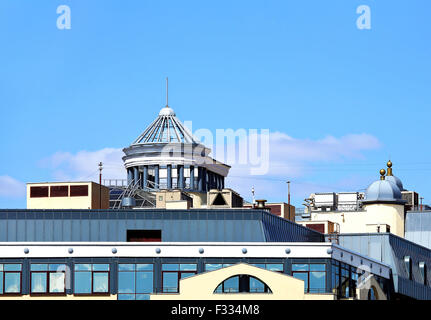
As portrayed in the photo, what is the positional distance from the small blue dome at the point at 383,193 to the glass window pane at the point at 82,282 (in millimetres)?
48164

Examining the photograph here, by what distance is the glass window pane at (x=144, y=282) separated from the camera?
72456 mm

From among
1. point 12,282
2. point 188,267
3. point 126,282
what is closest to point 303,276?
point 188,267

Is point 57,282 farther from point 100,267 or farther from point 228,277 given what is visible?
point 228,277

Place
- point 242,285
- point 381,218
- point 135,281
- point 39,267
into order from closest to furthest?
1. point 242,285
2. point 135,281
3. point 39,267
4. point 381,218

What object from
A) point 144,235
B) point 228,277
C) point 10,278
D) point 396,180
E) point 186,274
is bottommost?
point 10,278

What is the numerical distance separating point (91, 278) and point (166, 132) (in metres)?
81.8

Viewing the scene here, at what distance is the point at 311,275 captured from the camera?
239 ft

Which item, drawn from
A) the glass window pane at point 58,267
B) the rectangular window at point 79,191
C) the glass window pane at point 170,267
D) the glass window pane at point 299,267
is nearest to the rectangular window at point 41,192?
the rectangular window at point 79,191

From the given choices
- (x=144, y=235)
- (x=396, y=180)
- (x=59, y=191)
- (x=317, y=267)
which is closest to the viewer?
(x=317, y=267)

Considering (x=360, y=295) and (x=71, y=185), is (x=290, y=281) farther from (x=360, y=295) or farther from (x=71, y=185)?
(x=71, y=185)

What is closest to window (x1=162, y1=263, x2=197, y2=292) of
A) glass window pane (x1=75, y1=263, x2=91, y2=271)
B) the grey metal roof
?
glass window pane (x1=75, y1=263, x2=91, y2=271)

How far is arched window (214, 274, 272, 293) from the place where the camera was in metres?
66.3

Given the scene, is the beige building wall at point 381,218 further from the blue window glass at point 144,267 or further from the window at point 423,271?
the blue window glass at point 144,267

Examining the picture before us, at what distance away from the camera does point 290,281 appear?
65.4 metres
